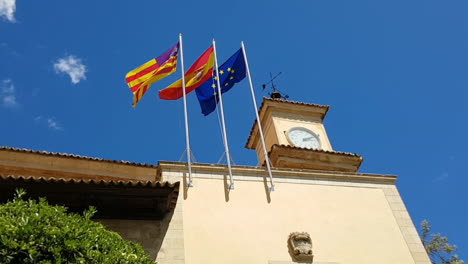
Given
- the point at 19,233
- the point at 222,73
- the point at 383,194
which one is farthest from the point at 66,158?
the point at 383,194

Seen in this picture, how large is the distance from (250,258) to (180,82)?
19.1ft

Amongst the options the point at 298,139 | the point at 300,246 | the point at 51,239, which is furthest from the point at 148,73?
the point at 51,239

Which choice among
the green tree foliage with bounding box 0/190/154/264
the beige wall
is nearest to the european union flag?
the beige wall

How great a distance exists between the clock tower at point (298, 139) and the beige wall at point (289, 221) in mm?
3162

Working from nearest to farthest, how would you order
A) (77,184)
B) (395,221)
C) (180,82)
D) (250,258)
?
(77,184)
(250,258)
(395,221)
(180,82)

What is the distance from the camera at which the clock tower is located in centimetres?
1477

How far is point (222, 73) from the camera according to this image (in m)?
13.7

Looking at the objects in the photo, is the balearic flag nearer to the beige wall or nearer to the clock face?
the beige wall

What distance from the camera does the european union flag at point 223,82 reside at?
13.0 metres

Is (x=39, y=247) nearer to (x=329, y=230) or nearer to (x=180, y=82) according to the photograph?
(x=329, y=230)

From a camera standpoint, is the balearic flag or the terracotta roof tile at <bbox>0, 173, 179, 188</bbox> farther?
the balearic flag

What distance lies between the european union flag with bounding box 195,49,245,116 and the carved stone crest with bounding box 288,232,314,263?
4.54 meters

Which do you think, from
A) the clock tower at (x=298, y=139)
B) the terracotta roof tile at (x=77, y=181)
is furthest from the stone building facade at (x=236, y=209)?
the clock tower at (x=298, y=139)

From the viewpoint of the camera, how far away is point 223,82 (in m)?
13.5
